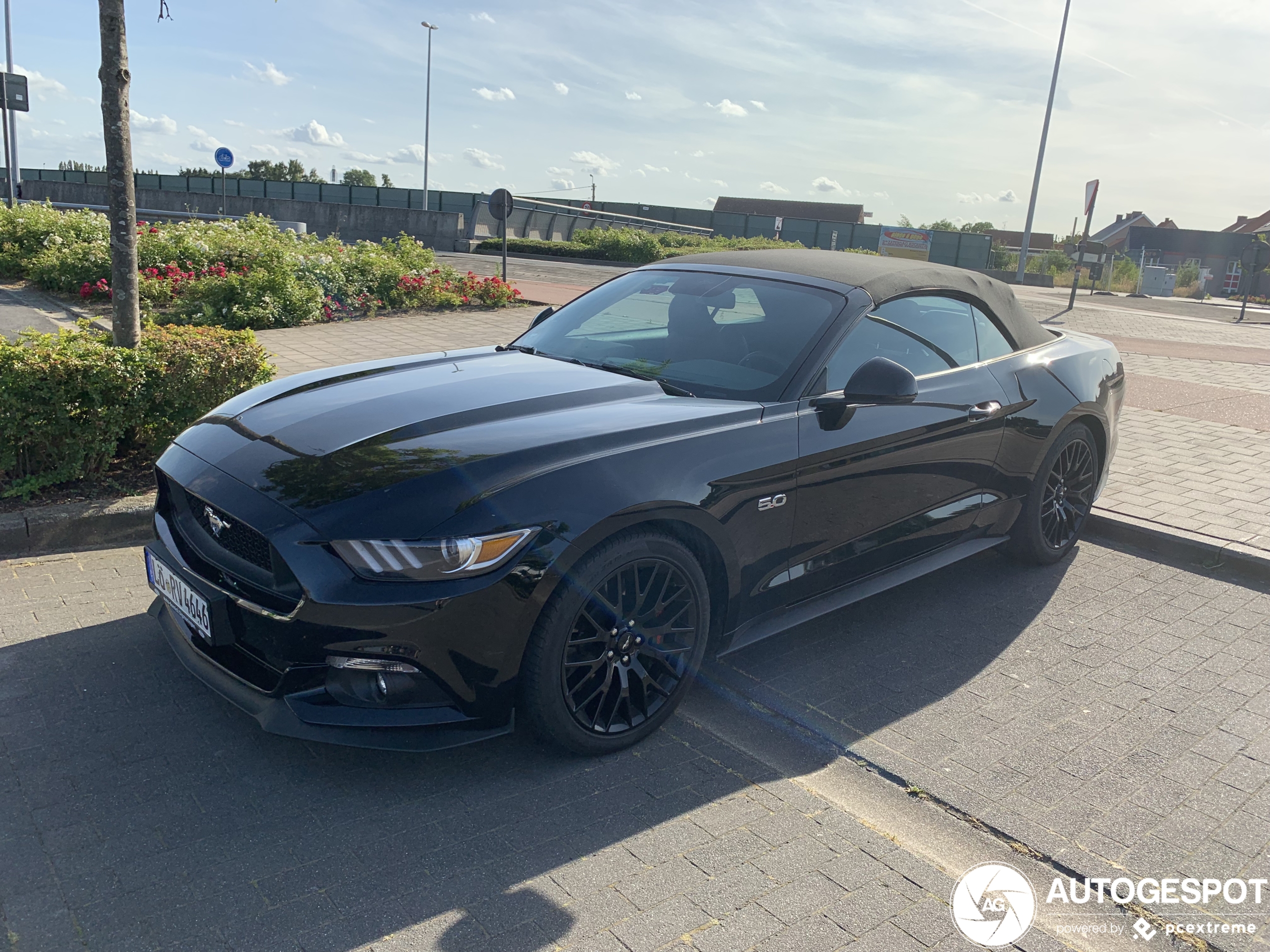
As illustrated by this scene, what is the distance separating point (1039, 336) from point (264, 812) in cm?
431

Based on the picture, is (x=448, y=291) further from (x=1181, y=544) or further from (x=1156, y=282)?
(x=1156, y=282)

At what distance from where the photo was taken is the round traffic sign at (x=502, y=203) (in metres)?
16.0

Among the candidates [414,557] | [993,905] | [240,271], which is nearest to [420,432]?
[414,557]

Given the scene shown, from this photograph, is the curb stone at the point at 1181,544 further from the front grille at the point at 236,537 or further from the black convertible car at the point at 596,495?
the front grille at the point at 236,537

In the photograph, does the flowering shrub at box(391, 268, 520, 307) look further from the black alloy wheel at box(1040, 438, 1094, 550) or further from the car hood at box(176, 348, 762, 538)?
the black alloy wheel at box(1040, 438, 1094, 550)

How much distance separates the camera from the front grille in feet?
9.39

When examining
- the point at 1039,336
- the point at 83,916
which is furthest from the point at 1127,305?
the point at 83,916

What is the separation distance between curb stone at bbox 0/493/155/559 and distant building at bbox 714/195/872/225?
76188 millimetres

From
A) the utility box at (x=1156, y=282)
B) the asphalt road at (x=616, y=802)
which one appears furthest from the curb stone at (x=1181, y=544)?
the utility box at (x=1156, y=282)

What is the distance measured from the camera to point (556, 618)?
2881 mm

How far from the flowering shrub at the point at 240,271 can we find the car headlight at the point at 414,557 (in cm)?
847

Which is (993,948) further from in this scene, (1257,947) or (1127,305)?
(1127,305)

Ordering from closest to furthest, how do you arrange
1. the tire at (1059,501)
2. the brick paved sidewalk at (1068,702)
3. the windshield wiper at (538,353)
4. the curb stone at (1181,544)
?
the brick paved sidewalk at (1068,702) < the windshield wiper at (538,353) < the tire at (1059,501) < the curb stone at (1181,544)

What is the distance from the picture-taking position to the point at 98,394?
196 inches
